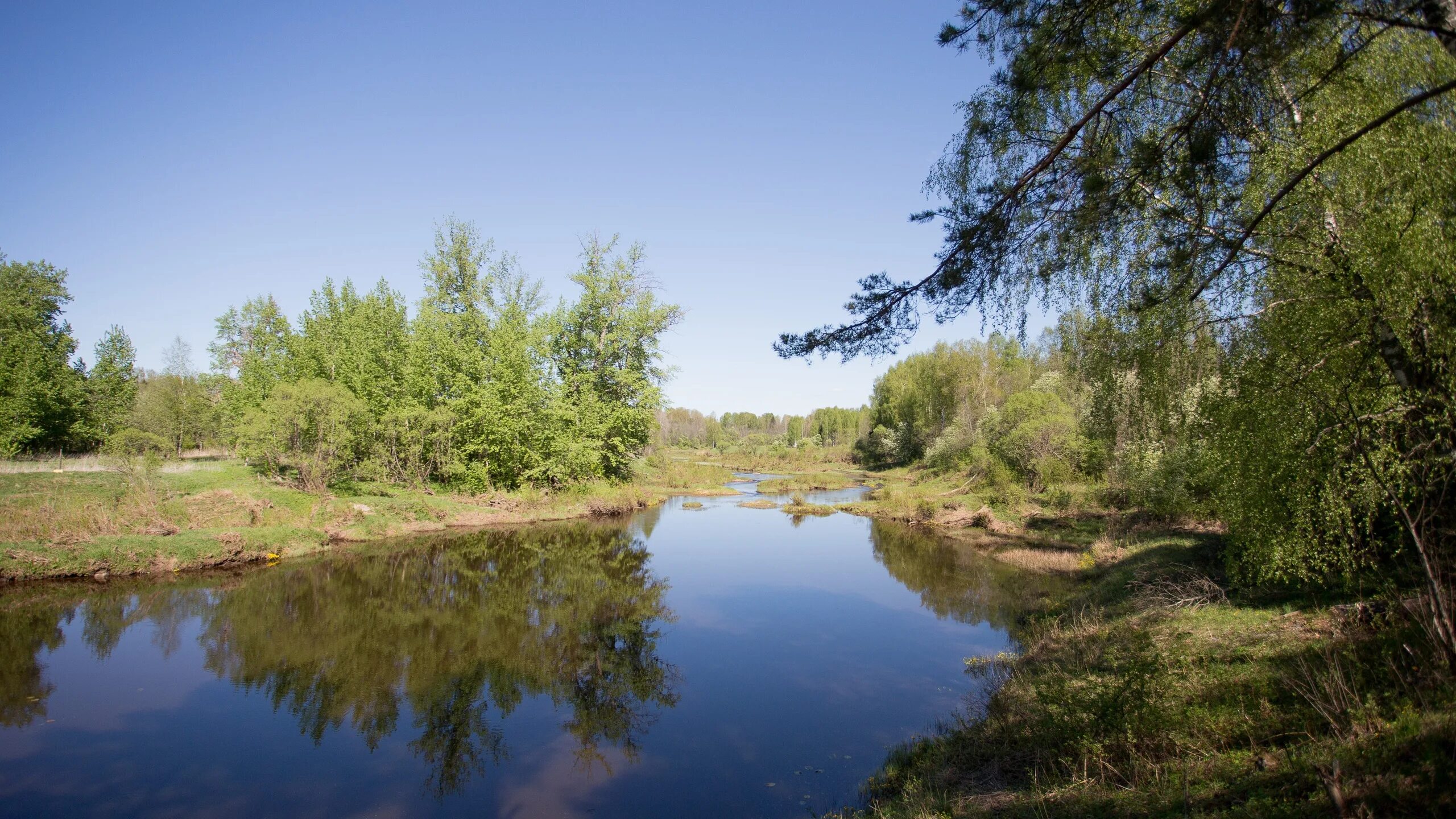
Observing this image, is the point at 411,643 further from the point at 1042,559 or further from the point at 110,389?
the point at 110,389

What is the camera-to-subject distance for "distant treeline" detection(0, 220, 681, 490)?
87.5 ft

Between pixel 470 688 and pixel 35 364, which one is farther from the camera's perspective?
pixel 35 364

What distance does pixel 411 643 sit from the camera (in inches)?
498

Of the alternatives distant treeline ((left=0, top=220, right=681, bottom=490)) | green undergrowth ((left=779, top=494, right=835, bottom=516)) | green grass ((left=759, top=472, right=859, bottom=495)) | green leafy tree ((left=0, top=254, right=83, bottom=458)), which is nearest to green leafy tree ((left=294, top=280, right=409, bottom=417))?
distant treeline ((left=0, top=220, right=681, bottom=490))

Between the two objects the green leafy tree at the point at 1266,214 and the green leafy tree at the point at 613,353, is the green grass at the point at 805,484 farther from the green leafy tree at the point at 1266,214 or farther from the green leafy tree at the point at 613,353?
the green leafy tree at the point at 1266,214

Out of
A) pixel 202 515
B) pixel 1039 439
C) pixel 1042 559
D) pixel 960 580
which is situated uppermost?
pixel 1039 439

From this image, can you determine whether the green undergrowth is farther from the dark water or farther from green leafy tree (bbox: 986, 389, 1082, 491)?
the dark water

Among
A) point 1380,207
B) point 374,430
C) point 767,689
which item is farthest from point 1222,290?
point 374,430

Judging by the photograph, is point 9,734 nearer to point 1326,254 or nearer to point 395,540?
point 395,540

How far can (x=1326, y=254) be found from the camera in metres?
6.80

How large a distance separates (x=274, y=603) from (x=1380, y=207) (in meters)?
20.5

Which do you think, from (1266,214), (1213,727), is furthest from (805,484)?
(1266,214)

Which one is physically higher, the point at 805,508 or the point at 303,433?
the point at 303,433

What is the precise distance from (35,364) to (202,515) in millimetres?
23919
